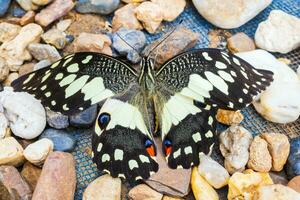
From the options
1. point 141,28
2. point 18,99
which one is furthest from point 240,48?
point 18,99

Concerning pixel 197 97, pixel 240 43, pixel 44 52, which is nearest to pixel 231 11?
pixel 240 43

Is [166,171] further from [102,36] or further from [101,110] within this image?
[102,36]

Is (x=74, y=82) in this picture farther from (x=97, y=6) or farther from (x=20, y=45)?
(x=97, y=6)

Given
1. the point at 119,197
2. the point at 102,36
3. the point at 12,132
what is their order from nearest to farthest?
the point at 119,197, the point at 12,132, the point at 102,36

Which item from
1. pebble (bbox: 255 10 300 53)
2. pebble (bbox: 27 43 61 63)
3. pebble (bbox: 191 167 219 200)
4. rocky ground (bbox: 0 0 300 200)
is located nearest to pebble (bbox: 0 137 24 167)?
rocky ground (bbox: 0 0 300 200)

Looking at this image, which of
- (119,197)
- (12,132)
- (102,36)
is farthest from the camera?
(102,36)

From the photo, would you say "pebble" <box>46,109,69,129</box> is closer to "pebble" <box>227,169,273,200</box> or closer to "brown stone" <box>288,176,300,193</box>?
"pebble" <box>227,169,273,200</box>

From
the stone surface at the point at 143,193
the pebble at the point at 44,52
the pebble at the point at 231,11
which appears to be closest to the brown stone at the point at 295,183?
the stone surface at the point at 143,193
